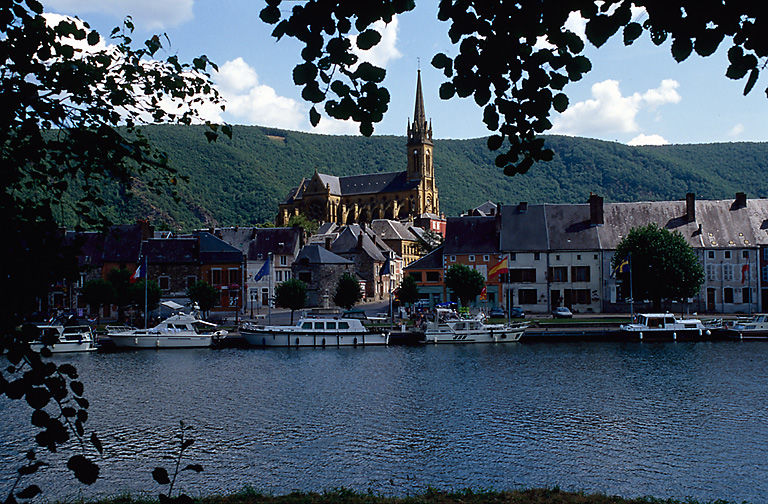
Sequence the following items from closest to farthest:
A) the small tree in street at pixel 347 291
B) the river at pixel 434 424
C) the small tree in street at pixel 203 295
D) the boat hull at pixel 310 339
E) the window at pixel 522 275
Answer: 1. the river at pixel 434 424
2. the boat hull at pixel 310 339
3. the small tree in street at pixel 203 295
4. the small tree in street at pixel 347 291
5. the window at pixel 522 275

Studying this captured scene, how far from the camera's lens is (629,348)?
5191 cm

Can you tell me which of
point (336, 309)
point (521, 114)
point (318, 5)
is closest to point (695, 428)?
point (521, 114)

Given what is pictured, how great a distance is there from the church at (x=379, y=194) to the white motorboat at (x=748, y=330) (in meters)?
115

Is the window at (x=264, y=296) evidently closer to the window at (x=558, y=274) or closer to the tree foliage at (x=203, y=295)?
the tree foliage at (x=203, y=295)

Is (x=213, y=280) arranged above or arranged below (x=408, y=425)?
above

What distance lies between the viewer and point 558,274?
75.0 m

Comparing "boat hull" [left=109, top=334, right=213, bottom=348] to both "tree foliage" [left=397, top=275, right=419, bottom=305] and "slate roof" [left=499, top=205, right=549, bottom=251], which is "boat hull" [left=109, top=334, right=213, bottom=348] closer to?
"tree foliage" [left=397, top=275, right=419, bottom=305]

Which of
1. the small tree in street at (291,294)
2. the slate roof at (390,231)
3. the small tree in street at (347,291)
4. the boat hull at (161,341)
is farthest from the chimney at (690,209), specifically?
the slate roof at (390,231)

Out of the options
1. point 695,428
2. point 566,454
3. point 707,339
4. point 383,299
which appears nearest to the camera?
point 566,454

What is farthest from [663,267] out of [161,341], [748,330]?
[161,341]

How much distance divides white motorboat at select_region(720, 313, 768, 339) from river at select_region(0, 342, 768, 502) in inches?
410

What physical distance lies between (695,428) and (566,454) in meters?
6.46

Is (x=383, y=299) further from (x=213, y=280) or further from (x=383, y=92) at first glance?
(x=383, y=92)

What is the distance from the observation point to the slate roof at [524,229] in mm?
75625
